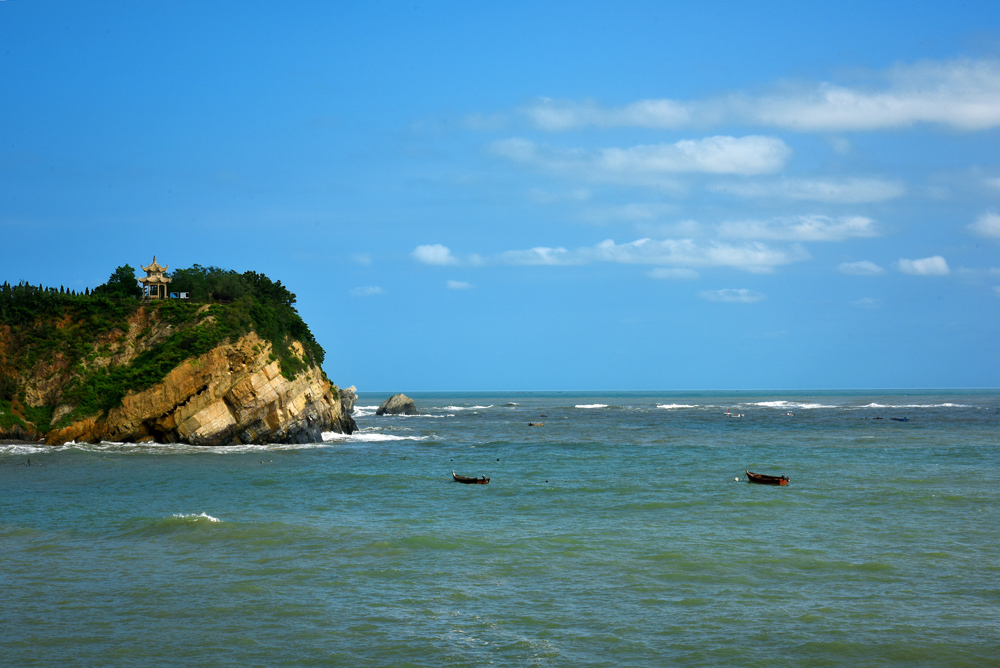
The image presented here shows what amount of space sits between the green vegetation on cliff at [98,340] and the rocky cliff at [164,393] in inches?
3.5

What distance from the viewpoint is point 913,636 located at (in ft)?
43.1

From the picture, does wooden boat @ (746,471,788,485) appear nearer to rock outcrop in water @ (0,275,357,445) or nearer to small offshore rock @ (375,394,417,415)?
rock outcrop in water @ (0,275,357,445)

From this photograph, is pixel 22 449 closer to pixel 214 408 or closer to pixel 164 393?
pixel 164 393

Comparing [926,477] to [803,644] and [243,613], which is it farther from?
[243,613]

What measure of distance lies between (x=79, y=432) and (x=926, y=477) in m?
44.8

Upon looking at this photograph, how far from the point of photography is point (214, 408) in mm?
45969

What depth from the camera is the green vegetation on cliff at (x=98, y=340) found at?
1783 inches

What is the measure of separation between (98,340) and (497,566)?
134 ft

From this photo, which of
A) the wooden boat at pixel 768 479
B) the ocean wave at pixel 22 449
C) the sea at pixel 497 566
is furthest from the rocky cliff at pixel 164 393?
the wooden boat at pixel 768 479

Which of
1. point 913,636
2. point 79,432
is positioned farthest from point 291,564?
point 79,432

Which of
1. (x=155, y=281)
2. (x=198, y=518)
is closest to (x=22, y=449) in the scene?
(x=155, y=281)

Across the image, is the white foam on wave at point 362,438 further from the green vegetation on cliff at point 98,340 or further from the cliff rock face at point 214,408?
the green vegetation on cliff at point 98,340

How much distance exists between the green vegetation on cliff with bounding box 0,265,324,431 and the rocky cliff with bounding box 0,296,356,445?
89 mm

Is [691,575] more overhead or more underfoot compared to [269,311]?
more underfoot
